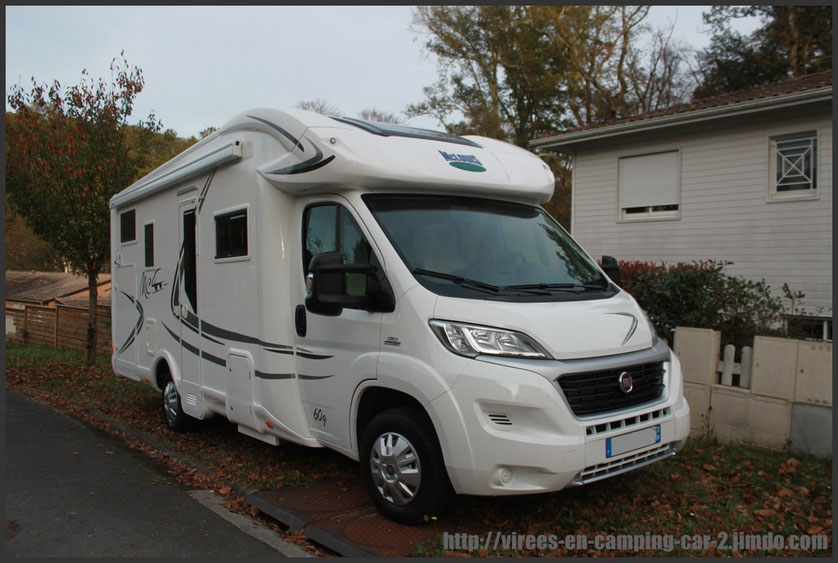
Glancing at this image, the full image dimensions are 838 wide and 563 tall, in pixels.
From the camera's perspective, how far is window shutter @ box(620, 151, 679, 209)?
1348cm

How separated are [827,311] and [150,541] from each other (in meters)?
11.2

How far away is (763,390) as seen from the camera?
19.2 ft

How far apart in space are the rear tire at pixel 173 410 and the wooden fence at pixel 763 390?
534cm

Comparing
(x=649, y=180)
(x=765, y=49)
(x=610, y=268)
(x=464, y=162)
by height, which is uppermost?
(x=765, y=49)

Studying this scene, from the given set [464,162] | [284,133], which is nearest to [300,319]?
[284,133]

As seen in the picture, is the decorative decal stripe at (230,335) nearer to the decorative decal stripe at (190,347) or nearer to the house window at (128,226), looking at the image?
the decorative decal stripe at (190,347)

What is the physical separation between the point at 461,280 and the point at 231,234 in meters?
2.52

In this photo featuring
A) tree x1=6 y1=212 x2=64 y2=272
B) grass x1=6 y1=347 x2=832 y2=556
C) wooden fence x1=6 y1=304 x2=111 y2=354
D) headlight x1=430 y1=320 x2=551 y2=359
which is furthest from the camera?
tree x1=6 y1=212 x2=64 y2=272

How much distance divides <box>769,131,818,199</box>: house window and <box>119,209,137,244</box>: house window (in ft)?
35.6

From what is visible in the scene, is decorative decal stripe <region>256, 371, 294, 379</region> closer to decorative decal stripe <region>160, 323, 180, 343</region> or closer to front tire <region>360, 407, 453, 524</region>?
front tire <region>360, 407, 453, 524</region>

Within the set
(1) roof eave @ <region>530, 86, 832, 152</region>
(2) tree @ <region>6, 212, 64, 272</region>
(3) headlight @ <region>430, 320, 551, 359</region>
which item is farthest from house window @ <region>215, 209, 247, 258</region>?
(2) tree @ <region>6, 212, 64, 272</region>

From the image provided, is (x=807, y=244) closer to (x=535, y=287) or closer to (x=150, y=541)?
(x=535, y=287)

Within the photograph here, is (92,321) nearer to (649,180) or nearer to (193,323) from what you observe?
(193,323)

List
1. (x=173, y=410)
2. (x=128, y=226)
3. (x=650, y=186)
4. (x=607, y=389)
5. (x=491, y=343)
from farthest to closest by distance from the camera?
(x=650, y=186)
(x=128, y=226)
(x=173, y=410)
(x=607, y=389)
(x=491, y=343)
